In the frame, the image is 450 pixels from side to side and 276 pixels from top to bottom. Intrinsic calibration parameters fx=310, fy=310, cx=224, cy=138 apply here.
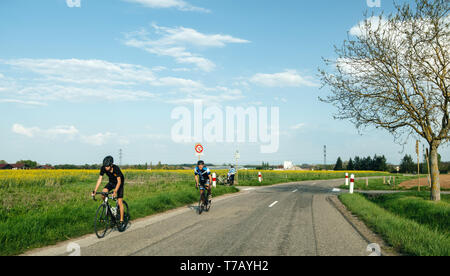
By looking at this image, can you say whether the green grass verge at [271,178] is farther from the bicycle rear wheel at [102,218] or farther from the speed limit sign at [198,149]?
the bicycle rear wheel at [102,218]

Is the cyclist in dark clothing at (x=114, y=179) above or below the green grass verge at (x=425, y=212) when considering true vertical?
above

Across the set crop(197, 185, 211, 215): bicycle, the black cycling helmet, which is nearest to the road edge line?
crop(197, 185, 211, 215): bicycle

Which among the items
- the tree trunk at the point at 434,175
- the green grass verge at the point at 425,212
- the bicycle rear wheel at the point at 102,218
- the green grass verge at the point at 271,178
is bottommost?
the green grass verge at the point at 271,178

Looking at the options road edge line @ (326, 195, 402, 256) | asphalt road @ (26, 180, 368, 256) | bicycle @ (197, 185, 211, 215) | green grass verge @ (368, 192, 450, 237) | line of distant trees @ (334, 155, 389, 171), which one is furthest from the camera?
line of distant trees @ (334, 155, 389, 171)

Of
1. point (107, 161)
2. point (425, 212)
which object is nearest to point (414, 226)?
point (425, 212)

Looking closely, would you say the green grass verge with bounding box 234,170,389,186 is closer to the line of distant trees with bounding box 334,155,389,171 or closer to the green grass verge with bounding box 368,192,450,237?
the green grass verge with bounding box 368,192,450,237

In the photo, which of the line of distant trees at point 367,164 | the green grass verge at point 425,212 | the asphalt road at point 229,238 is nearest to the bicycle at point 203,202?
the asphalt road at point 229,238

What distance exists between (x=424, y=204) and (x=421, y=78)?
495cm

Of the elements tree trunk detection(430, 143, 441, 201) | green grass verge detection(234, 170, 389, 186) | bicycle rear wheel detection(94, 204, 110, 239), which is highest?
tree trunk detection(430, 143, 441, 201)

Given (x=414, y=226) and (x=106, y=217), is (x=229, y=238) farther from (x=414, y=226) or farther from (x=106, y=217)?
(x=414, y=226)

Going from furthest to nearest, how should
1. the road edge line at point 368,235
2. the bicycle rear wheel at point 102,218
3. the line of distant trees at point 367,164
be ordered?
the line of distant trees at point 367,164 → the bicycle rear wheel at point 102,218 → the road edge line at point 368,235

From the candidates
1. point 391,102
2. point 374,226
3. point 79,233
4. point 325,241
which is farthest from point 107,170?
point 391,102
